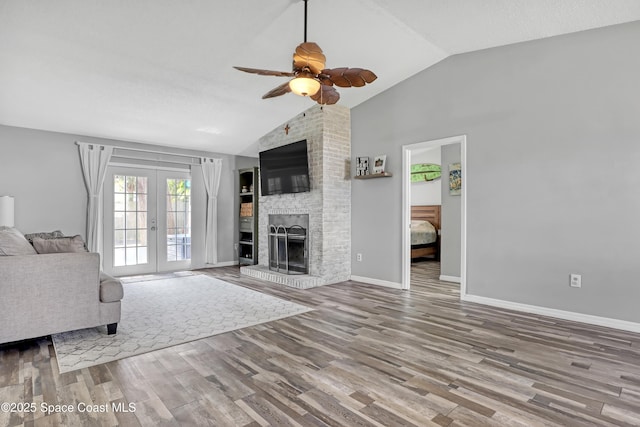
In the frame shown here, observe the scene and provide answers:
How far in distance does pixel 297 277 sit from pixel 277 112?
2.71 metres

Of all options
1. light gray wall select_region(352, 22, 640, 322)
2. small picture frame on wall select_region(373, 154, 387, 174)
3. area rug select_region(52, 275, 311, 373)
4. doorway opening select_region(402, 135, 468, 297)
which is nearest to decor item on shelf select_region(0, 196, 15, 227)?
area rug select_region(52, 275, 311, 373)

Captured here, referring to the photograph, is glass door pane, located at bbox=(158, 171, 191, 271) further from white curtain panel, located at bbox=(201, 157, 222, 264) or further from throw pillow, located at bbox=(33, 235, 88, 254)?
throw pillow, located at bbox=(33, 235, 88, 254)

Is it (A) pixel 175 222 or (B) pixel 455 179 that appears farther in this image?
(A) pixel 175 222

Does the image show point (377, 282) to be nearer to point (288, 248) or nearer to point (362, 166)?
point (288, 248)

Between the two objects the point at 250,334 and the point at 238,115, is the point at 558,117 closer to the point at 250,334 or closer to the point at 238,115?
the point at 250,334

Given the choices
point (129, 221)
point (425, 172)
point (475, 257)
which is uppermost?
point (425, 172)

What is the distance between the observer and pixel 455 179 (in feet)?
18.5

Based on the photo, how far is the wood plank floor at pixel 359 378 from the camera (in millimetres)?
1862

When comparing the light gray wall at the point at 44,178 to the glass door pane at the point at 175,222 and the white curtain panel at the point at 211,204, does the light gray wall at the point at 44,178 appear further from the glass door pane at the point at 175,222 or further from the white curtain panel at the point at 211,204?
the white curtain panel at the point at 211,204

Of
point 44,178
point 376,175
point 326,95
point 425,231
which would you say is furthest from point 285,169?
point 44,178

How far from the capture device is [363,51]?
13.8ft

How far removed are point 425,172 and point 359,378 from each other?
7035 millimetres

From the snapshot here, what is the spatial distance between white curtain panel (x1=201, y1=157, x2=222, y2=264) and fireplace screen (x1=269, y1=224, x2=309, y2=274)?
1439mm

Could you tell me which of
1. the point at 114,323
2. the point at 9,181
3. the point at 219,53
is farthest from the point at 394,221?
the point at 9,181
